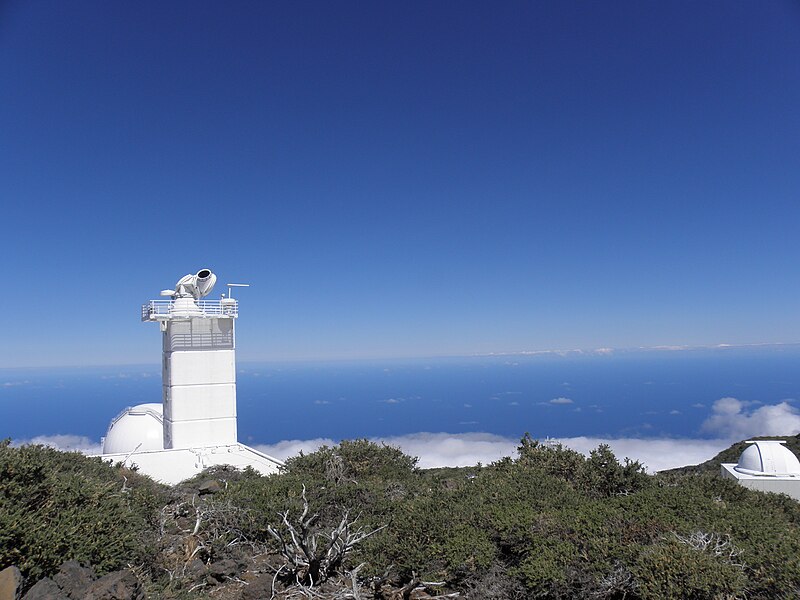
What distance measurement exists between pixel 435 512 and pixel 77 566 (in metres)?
4.09

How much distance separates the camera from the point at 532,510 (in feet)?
22.5

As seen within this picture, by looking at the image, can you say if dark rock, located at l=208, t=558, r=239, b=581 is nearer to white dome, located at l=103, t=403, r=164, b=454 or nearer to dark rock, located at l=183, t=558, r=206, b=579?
dark rock, located at l=183, t=558, r=206, b=579

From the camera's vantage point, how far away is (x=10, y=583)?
4199mm

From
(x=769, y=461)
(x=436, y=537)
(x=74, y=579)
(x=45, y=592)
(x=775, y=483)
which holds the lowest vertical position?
(x=775, y=483)

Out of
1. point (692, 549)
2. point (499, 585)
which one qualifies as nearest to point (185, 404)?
point (499, 585)

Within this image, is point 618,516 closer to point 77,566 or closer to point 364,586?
point 364,586

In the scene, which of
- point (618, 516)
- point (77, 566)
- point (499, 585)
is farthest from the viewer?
point (618, 516)

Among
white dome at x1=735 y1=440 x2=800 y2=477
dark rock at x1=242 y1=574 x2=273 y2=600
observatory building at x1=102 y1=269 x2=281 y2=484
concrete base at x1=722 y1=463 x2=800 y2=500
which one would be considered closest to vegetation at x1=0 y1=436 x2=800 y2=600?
dark rock at x1=242 y1=574 x2=273 y2=600

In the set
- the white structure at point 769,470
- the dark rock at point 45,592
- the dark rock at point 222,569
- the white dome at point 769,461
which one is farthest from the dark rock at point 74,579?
the white dome at point 769,461

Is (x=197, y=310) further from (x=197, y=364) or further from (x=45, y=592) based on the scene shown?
(x=45, y=592)

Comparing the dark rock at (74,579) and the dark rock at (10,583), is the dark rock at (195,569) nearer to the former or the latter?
the dark rock at (74,579)

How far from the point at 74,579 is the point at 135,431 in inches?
691

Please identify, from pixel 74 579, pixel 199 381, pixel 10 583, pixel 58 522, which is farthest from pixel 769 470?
pixel 199 381

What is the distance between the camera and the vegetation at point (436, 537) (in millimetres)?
4969
